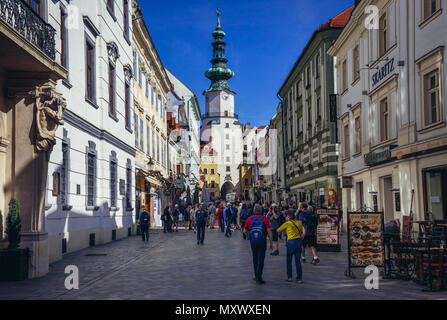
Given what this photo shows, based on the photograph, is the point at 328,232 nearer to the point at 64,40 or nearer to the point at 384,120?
the point at 384,120

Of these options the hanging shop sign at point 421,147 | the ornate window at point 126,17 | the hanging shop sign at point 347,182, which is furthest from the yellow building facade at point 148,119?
the hanging shop sign at point 421,147

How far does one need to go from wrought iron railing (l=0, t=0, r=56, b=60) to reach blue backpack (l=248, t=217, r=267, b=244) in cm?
610

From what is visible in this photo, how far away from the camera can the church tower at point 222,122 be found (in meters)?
110

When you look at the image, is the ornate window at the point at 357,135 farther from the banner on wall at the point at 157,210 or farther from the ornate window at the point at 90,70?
the banner on wall at the point at 157,210

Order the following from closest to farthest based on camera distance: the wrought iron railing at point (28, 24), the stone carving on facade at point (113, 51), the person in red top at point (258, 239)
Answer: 1. the wrought iron railing at point (28, 24)
2. the person in red top at point (258, 239)
3. the stone carving on facade at point (113, 51)

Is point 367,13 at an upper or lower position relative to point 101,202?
upper

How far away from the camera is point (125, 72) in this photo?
85.8 feet

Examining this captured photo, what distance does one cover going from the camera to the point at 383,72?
68.5 ft

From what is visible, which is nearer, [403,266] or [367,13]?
[403,266]

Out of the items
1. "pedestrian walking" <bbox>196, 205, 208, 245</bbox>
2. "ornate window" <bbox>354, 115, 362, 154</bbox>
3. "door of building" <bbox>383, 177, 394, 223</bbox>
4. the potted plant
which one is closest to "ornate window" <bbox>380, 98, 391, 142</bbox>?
"door of building" <bbox>383, 177, 394, 223</bbox>

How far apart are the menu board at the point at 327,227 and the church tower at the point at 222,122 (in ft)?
311
